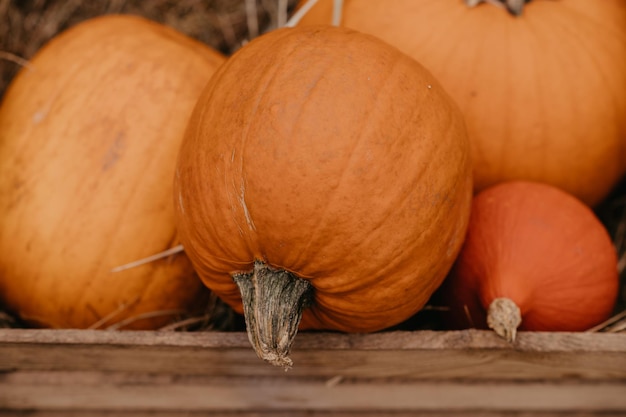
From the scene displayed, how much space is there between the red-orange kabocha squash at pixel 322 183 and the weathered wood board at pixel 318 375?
140mm

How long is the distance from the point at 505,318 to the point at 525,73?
54cm

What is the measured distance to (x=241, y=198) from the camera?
0.93 m

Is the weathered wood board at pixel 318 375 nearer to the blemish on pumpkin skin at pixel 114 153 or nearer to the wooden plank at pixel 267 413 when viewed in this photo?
the wooden plank at pixel 267 413

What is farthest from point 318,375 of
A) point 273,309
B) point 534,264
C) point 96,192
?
point 96,192

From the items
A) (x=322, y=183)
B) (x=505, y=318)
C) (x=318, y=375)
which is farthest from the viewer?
(x=318, y=375)

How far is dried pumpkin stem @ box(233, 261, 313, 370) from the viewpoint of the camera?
0.92 meters

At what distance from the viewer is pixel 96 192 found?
4.03 ft

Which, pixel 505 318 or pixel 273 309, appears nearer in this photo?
pixel 273 309

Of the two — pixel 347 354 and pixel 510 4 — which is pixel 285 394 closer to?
pixel 347 354

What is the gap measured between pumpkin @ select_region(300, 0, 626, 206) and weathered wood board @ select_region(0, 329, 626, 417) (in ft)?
1.36

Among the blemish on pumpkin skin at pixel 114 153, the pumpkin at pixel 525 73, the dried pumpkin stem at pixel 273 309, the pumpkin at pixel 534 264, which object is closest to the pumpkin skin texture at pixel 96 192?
the blemish on pumpkin skin at pixel 114 153

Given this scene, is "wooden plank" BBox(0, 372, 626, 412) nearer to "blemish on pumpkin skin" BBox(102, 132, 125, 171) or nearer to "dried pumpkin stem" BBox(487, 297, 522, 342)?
"dried pumpkin stem" BBox(487, 297, 522, 342)

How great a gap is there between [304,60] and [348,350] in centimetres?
53

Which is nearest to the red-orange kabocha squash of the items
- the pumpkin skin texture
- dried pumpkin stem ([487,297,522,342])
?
dried pumpkin stem ([487,297,522,342])
